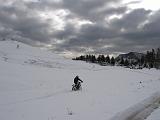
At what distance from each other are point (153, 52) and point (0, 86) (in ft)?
384

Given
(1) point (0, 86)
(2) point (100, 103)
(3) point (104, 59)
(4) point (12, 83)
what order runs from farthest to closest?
1. (3) point (104, 59)
2. (4) point (12, 83)
3. (1) point (0, 86)
4. (2) point (100, 103)

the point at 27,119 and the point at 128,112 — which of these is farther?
the point at 128,112

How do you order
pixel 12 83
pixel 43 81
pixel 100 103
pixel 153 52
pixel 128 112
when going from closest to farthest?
pixel 128 112, pixel 100 103, pixel 12 83, pixel 43 81, pixel 153 52

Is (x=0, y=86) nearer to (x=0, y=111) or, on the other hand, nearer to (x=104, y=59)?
(x=0, y=111)

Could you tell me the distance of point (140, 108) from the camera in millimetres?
16500

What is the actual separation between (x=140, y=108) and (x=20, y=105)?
7.45m

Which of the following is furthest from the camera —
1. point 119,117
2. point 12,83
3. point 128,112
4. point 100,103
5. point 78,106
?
point 12,83

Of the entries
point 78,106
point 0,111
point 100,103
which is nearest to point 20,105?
point 0,111

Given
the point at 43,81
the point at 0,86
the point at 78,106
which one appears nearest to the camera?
the point at 78,106

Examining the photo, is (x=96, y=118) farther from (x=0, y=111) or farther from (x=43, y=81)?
(x=43, y=81)

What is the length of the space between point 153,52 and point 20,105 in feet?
401

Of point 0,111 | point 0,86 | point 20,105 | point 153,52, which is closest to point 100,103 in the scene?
Answer: point 20,105

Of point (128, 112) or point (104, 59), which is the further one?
point (104, 59)

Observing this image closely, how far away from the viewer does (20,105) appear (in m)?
16.6
